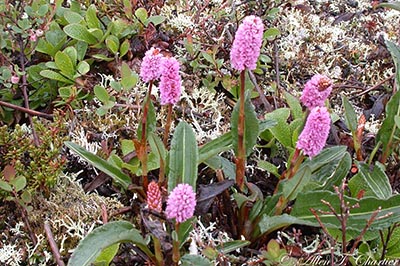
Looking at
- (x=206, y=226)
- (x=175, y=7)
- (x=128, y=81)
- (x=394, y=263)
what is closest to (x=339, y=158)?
(x=394, y=263)

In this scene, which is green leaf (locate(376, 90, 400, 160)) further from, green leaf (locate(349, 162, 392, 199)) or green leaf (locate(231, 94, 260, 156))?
green leaf (locate(231, 94, 260, 156))

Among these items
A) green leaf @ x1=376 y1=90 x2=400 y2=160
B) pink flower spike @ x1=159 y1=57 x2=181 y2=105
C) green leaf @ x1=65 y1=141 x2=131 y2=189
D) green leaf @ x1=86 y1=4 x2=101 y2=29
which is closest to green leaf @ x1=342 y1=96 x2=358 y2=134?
green leaf @ x1=376 y1=90 x2=400 y2=160

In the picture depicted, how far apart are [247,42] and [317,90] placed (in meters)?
0.26

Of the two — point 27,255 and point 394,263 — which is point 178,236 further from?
point 394,263

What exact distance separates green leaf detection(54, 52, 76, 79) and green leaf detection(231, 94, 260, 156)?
3.03 ft

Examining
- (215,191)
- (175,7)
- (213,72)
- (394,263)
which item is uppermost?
(175,7)

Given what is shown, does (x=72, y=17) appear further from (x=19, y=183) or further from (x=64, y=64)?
(x=19, y=183)

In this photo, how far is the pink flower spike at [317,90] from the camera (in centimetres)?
154

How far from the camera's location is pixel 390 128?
1.98 meters

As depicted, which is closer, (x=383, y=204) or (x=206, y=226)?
(x=383, y=204)

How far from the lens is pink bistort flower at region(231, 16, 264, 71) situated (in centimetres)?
146

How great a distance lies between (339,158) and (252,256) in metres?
0.43

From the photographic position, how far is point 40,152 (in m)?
2.01

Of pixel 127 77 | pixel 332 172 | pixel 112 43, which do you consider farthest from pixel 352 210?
pixel 112 43
